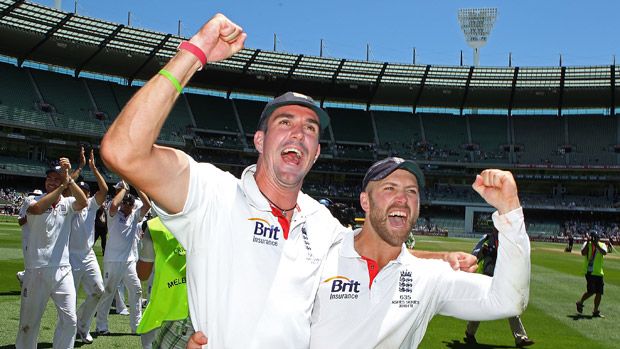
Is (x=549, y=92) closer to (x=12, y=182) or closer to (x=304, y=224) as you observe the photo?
(x=12, y=182)

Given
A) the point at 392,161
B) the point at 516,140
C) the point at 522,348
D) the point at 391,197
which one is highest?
the point at 516,140

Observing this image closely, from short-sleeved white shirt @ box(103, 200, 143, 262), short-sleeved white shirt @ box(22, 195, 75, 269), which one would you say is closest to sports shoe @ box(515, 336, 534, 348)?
short-sleeved white shirt @ box(103, 200, 143, 262)

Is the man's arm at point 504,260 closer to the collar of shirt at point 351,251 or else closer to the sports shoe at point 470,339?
the collar of shirt at point 351,251

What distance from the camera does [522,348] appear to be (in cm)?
1059

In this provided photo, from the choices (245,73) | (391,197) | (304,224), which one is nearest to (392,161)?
(391,197)

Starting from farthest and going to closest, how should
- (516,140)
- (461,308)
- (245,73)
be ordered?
(516,140) → (245,73) → (461,308)

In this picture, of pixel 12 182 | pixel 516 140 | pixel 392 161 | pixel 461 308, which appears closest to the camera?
pixel 461 308

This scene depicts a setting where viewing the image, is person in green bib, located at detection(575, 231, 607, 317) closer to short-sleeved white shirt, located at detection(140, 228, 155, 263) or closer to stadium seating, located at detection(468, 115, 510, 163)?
short-sleeved white shirt, located at detection(140, 228, 155, 263)

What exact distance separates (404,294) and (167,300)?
2237 millimetres

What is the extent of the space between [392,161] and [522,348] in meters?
8.55

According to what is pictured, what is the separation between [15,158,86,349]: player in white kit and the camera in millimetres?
7277

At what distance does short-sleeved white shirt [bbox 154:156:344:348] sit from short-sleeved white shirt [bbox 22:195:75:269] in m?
5.73

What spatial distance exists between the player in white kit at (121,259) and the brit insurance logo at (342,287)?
7.21 metres

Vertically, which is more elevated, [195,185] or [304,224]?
[195,185]
